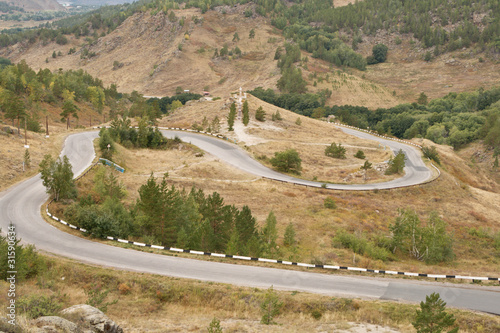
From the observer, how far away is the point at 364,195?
1993 inches

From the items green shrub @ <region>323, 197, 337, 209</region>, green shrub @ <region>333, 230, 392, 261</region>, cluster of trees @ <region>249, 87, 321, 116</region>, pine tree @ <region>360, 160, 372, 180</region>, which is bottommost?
green shrub @ <region>333, 230, 392, 261</region>

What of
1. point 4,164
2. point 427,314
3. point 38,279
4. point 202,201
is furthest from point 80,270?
point 4,164

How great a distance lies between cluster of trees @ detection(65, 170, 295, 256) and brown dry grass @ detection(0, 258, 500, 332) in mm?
5634

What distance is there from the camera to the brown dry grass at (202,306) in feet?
58.9

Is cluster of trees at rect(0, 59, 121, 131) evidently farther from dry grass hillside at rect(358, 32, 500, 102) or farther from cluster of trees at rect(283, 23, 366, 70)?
dry grass hillside at rect(358, 32, 500, 102)

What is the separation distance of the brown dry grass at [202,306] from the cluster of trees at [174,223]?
18.5 ft

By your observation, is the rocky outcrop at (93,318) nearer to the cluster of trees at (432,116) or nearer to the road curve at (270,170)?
the road curve at (270,170)

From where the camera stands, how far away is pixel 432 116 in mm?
112688

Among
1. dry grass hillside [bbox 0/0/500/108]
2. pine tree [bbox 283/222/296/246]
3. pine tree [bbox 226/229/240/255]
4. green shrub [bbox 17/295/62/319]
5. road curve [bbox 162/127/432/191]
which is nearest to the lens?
green shrub [bbox 17/295/62/319]

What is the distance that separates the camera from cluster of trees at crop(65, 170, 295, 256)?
27.8 m

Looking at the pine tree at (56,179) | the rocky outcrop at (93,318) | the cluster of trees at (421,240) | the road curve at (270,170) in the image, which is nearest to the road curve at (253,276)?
the pine tree at (56,179)

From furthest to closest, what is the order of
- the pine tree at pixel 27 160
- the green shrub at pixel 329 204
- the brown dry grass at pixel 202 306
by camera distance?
the green shrub at pixel 329 204
the pine tree at pixel 27 160
the brown dry grass at pixel 202 306

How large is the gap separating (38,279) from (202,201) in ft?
53.4

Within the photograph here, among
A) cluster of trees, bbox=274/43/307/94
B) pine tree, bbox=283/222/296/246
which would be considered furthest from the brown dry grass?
cluster of trees, bbox=274/43/307/94
